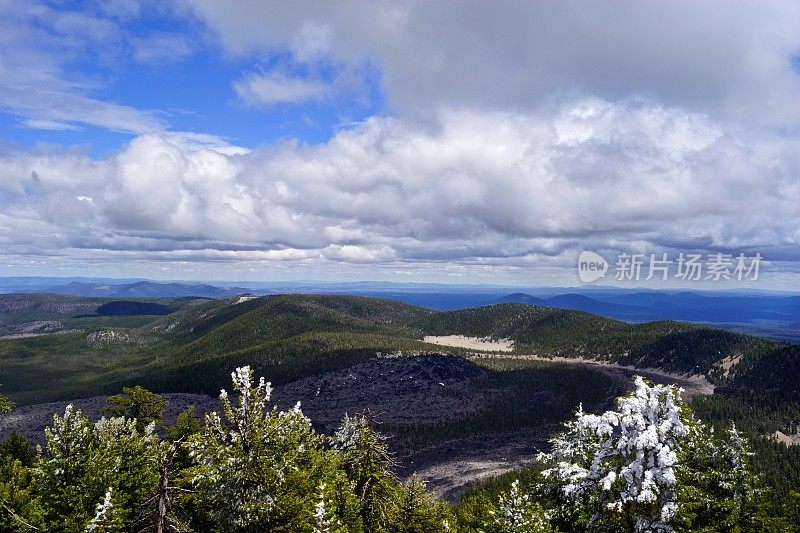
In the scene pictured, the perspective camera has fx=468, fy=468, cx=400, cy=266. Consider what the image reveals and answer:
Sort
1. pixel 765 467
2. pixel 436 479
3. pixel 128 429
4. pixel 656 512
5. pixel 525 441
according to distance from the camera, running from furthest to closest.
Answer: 1. pixel 525 441
2. pixel 436 479
3. pixel 765 467
4. pixel 128 429
5. pixel 656 512

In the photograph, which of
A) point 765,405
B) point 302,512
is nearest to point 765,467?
point 765,405

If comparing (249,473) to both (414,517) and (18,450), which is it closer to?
(414,517)

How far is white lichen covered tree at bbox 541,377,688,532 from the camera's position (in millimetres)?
18891

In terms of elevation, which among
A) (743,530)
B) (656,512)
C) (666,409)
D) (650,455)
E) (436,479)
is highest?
(666,409)

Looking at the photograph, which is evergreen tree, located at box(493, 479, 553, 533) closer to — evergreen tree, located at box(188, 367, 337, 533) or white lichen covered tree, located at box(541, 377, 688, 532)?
white lichen covered tree, located at box(541, 377, 688, 532)

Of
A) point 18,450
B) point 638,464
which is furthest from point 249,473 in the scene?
Result: point 18,450

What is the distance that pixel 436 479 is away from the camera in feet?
437

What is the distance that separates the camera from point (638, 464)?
19.2 m

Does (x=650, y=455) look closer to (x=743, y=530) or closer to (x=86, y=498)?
(x=743, y=530)

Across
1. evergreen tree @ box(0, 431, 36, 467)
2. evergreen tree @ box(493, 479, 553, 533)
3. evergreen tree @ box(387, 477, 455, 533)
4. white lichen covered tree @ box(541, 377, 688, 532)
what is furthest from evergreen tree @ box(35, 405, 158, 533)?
evergreen tree @ box(0, 431, 36, 467)

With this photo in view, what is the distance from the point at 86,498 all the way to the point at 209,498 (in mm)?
20478

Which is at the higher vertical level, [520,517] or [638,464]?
[638,464]

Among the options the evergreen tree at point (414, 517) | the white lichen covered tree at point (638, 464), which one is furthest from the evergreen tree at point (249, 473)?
the white lichen covered tree at point (638, 464)

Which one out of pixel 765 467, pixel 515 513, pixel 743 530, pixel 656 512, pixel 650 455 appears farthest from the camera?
pixel 765 467
